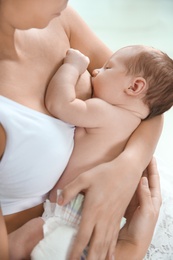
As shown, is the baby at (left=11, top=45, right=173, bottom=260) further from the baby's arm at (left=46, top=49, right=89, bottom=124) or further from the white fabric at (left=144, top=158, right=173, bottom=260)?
the white fabric at (left=144, top=158, right=173, bottom=260)

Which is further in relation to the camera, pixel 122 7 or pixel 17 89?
pixel 122 7

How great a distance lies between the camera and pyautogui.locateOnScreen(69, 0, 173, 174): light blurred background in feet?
7.32

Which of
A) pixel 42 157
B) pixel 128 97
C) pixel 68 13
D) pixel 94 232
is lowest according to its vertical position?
pixel 94 232

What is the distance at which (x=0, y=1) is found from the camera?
2.66 ft

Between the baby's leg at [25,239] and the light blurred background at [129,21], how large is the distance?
1.45 meters

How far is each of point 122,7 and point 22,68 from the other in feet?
5.73

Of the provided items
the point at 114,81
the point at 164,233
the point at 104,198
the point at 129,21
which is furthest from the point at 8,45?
the point at 129,21

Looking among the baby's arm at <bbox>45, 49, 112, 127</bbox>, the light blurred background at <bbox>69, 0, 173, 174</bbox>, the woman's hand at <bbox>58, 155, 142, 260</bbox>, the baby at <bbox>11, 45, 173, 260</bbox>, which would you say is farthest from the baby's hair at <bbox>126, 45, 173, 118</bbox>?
the light blurred background at <bbox>69, 0, 173, 174</bbox>

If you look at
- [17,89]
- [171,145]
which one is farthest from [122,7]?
[17,89]

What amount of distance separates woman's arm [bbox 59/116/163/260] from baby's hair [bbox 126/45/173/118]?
0.18 meters

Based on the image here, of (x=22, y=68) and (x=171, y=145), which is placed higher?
(x=22, y=68)

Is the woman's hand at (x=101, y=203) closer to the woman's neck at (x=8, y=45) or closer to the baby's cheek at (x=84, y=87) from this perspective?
the baby's cheek at (x=84, y=87)

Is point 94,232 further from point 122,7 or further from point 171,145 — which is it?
point 122,7

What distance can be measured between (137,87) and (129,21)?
1.49m
